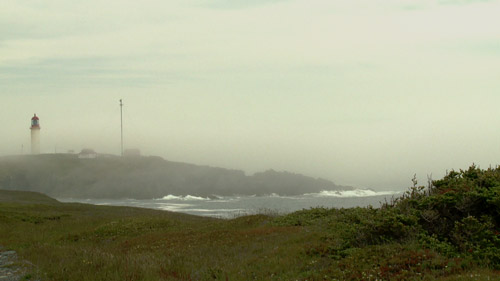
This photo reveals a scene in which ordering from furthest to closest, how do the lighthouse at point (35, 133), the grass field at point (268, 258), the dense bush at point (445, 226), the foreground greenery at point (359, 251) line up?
the lighthouse at point (35, 133) < the dense bush at point (445, 226) < the foreground greenery at point (359, 251) < the grass field at point (268, 258)

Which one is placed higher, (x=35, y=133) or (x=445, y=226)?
(x=35, y=133)

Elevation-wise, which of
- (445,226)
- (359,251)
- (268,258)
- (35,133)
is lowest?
(268,258)

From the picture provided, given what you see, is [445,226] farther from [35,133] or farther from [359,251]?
[35,133]

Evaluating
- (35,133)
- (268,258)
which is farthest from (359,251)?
(35,133)

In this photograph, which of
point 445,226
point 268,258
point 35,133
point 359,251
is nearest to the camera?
point 359,251

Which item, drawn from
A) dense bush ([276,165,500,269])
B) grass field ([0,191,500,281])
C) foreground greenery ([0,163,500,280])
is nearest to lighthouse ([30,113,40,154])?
grass field ([0,191,500,281])

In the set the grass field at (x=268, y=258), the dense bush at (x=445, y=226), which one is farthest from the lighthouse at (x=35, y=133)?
the dense bush at (x=445, y=226)

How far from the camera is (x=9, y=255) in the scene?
2289cm

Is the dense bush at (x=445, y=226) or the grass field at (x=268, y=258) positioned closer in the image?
the grass field at (x=268, y=258)

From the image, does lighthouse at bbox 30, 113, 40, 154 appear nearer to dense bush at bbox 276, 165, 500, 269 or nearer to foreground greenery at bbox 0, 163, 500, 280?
foreground greenery at bbox 0, 163, 500, 280

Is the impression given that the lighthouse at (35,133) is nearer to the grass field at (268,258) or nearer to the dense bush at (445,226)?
the grass field at (268,258)

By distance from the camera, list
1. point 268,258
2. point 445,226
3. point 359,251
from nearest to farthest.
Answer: point 359,251 < point 445,226 < point 268,258

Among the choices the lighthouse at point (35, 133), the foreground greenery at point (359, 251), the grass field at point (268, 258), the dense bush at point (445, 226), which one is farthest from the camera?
the lighthouse at point (35, 133)

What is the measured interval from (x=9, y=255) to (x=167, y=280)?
41.5ft
